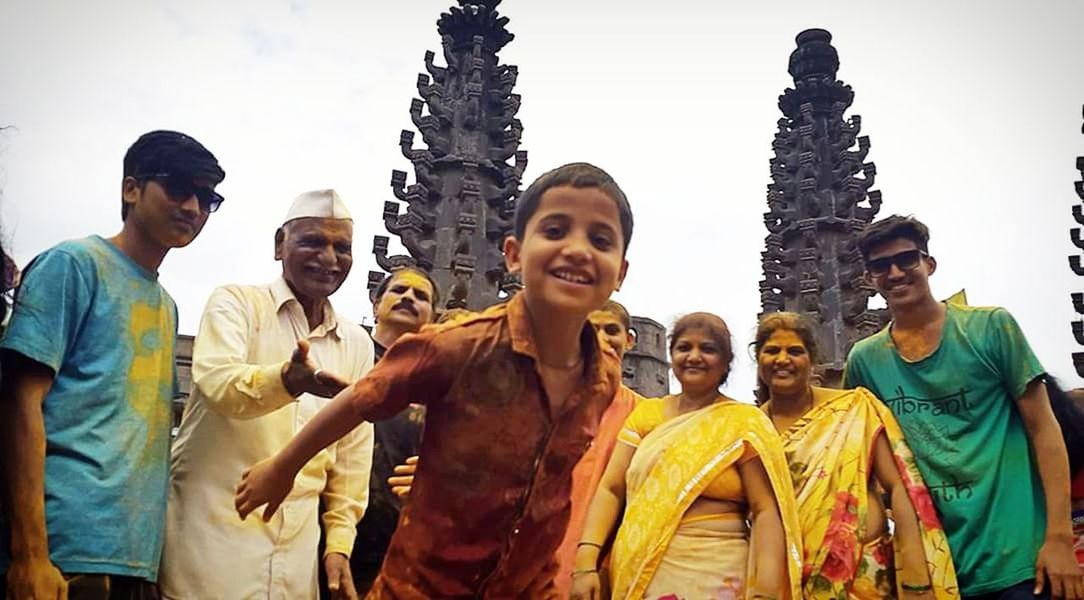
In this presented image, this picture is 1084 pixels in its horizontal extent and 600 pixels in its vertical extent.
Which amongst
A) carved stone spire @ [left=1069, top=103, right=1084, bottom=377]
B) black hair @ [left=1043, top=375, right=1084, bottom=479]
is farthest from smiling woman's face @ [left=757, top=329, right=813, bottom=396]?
carved stone spire @ [left=1069, top=103, right=1084, bottom=377]

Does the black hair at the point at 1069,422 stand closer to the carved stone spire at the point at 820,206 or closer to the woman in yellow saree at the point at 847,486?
the woman in yellow saree at the point at 847,486

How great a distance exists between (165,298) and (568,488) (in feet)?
5.28

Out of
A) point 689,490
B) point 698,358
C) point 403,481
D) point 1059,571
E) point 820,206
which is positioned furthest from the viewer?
point 820,206

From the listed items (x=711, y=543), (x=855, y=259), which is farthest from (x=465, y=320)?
(x=855, y=259)

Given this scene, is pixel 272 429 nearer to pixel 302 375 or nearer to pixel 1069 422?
pixel 302 375

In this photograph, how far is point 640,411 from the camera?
3861mm

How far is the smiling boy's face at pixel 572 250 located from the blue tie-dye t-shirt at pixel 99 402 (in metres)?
1.40

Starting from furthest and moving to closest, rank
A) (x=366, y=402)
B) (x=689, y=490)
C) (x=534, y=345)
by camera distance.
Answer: (x=689, y=490) → (x=534, y=345) → (x=366, y=402)

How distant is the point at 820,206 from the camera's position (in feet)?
50.6

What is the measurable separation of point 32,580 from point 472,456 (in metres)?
1.26

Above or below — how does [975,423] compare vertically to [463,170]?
below

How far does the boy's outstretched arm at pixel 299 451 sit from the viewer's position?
2.13 m

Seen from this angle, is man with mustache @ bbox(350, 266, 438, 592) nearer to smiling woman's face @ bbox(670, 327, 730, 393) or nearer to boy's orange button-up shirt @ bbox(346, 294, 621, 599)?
smiling woman's face @ bbox(670, 327, 730, 393)

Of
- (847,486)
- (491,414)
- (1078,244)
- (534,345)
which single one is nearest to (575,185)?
(534,345)
